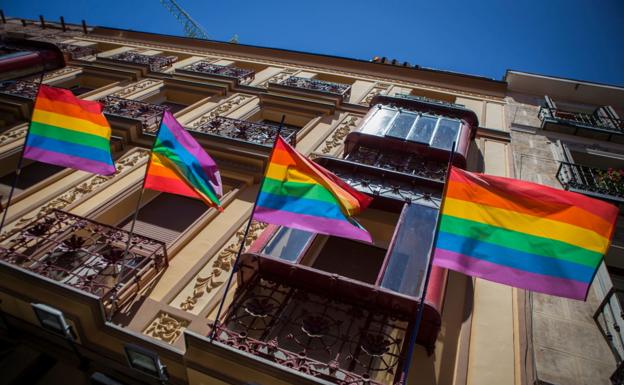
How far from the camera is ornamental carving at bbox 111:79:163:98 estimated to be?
1563 cm

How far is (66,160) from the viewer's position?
7828mm

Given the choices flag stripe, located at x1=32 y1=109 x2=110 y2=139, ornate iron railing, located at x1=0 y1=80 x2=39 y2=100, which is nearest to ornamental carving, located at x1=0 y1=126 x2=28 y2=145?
ornate iron railing, located at x1=0 y1=80 x2=39 y2=100

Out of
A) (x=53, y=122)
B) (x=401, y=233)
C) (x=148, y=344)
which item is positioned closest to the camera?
(x=148, y=344)

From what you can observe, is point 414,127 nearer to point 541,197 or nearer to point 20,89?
point 541,197

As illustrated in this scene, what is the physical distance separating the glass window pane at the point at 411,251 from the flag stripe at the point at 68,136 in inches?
259

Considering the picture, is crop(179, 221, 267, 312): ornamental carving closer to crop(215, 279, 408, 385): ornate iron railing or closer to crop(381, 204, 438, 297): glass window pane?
crop(215, 279, 408, 385): ornate iron railing

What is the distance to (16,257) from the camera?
7.62m

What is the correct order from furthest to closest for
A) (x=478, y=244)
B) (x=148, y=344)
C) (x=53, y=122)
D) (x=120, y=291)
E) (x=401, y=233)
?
(x=53, y=122)
(x=401, y=233)
(x=120, y=291)
(x=148, y=344)
(x=478, y=244)

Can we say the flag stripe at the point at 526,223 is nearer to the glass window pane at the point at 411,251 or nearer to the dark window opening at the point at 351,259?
the glass window pane at the point at 411,251

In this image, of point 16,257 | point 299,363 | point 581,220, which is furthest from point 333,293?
point 16,257

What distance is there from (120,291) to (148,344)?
1.33 m

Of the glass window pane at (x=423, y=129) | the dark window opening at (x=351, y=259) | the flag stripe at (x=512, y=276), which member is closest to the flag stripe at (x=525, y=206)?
the flag stripe at (x=512, y=276)

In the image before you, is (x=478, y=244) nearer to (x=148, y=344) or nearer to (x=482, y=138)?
(x=148, y=344)

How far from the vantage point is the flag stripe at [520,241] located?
5.27 meters
